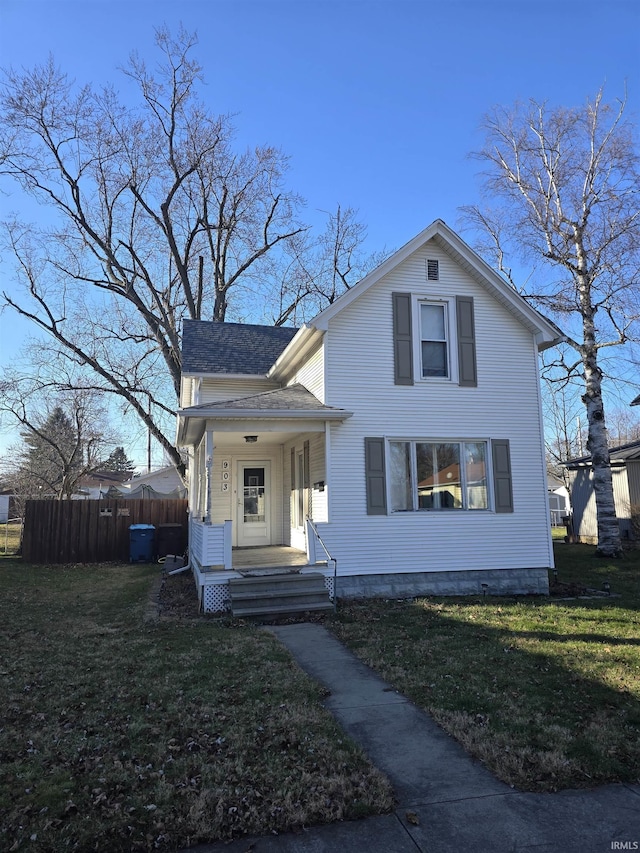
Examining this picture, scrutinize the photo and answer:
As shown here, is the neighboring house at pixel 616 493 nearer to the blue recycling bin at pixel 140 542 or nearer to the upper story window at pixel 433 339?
the upper story window at pixel 433 339

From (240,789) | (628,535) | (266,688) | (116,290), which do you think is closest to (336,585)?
(266,688)

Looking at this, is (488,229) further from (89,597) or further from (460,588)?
(89,597)

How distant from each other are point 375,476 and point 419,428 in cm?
138

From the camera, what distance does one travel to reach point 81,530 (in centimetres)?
1823

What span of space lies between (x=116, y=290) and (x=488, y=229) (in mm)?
15601

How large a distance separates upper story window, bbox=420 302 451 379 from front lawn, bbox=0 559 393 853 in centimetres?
655

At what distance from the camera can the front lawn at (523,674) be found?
13.3 feet

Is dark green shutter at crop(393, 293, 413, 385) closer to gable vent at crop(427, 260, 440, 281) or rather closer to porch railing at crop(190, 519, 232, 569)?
gable vent at crop(427, 260, 440, 281)

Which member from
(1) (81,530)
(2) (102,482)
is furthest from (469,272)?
(2) (102,482)

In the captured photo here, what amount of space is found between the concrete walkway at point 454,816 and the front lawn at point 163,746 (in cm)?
15

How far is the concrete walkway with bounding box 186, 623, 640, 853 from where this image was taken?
10.1 feet

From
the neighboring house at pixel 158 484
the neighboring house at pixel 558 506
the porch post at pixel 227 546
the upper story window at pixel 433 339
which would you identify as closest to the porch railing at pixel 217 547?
the porch post at pixel 227 546

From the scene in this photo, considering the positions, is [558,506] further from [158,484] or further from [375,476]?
[158,484]

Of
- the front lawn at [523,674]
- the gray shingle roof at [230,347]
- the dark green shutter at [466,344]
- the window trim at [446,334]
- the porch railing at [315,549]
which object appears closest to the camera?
the front lawn at [523,674]
